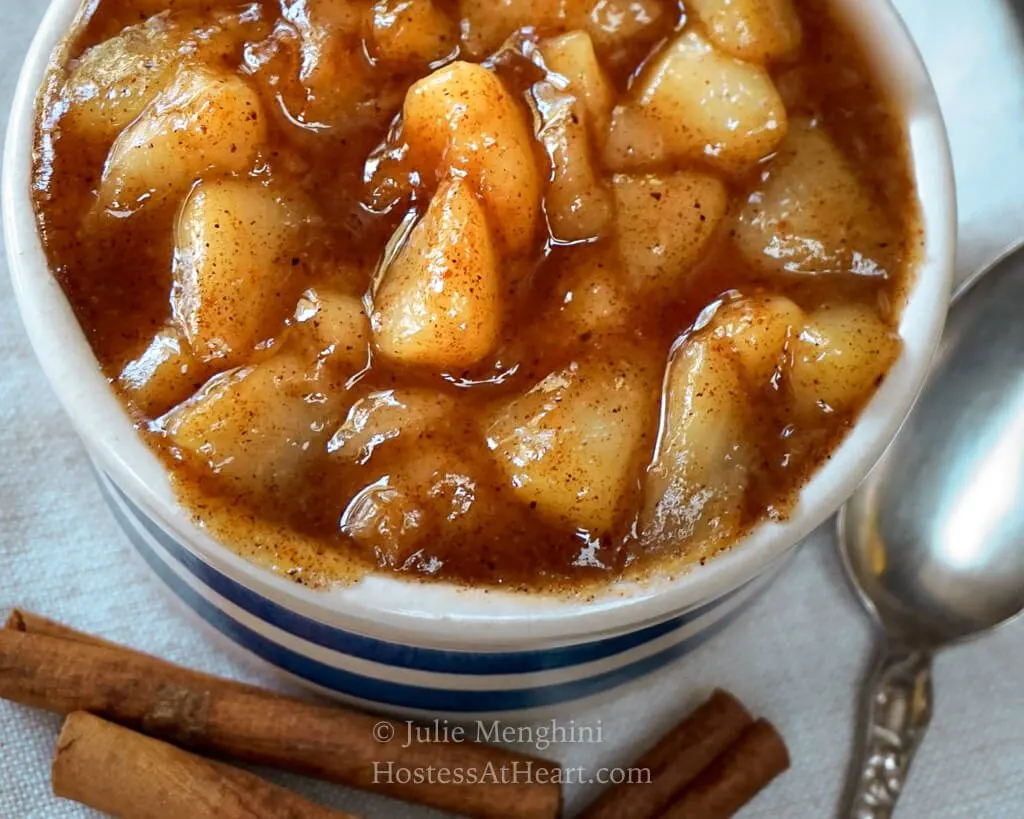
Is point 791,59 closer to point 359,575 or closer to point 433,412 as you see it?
point 433,412

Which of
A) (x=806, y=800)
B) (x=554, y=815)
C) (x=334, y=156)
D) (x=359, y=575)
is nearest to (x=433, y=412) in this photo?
(x=359, y=575)

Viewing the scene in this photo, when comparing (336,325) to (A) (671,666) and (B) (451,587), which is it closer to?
(B) (451,587)

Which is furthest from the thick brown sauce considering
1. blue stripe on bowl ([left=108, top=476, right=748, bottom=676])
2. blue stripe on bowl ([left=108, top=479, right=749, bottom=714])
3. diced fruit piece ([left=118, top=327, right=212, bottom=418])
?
blue stripe on bowl ([left=108, top=479, right=749, bottom=714])

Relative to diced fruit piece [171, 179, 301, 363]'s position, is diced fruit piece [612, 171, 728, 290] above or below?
above

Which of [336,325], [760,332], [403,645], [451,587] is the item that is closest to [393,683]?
[403,645]

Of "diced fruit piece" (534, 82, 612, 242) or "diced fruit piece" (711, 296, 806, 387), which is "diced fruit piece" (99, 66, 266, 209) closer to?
"diced fruit piece" (534, 82, 612, 242)

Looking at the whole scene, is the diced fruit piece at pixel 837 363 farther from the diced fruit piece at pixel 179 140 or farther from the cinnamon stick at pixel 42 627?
the cinnamon stick at pixel 42 627

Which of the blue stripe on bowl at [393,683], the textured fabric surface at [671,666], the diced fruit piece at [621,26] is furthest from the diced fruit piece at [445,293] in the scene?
the textured fabric surface at [671,666]
